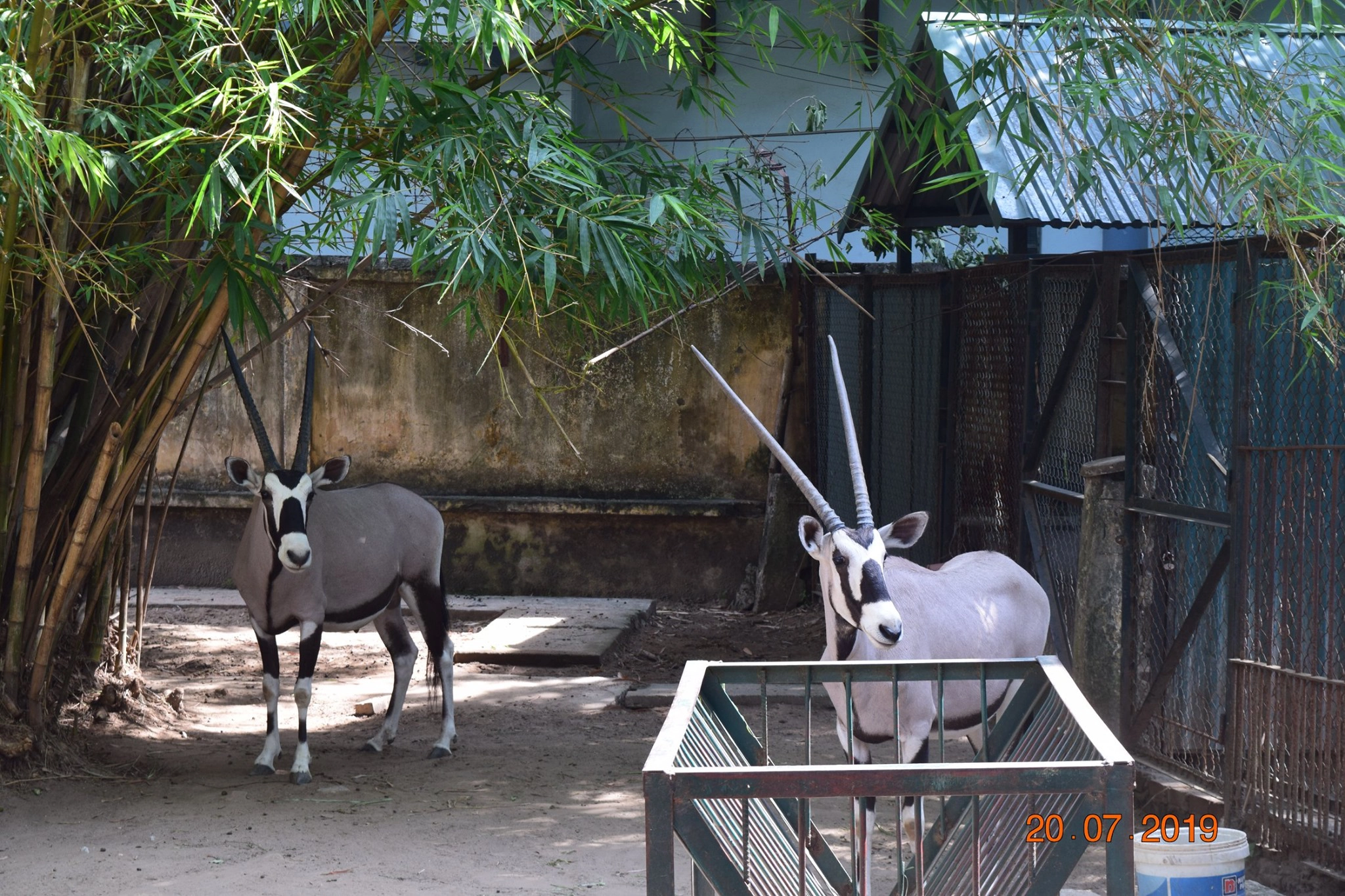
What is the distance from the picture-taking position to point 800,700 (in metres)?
6.41

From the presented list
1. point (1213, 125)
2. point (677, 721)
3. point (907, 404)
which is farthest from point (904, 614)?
point (907, 404)

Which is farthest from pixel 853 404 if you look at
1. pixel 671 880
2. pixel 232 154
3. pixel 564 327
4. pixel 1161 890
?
pixel 671 880

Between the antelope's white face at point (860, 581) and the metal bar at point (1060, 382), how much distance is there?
1829 millimetres

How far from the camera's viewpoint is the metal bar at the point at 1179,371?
13.8 ft

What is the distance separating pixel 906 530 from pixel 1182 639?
3.63 ft

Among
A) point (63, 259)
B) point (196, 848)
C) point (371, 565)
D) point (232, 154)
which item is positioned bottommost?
point (196, 848)

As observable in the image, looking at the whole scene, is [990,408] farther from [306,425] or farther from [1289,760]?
[306,425]

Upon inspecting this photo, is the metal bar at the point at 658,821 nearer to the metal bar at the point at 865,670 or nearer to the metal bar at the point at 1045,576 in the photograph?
the metal bar at the point at 865,670

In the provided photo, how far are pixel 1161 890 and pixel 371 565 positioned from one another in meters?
3.78

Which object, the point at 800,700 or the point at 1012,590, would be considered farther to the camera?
the point at 800,700

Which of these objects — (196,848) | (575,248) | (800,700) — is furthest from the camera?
(800,700)

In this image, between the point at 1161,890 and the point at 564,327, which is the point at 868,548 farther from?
the point at 564,327

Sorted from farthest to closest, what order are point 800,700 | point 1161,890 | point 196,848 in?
point 800,700 < point 196,848 < point 1161,890

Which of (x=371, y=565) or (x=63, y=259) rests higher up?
(x=63, y=259)
